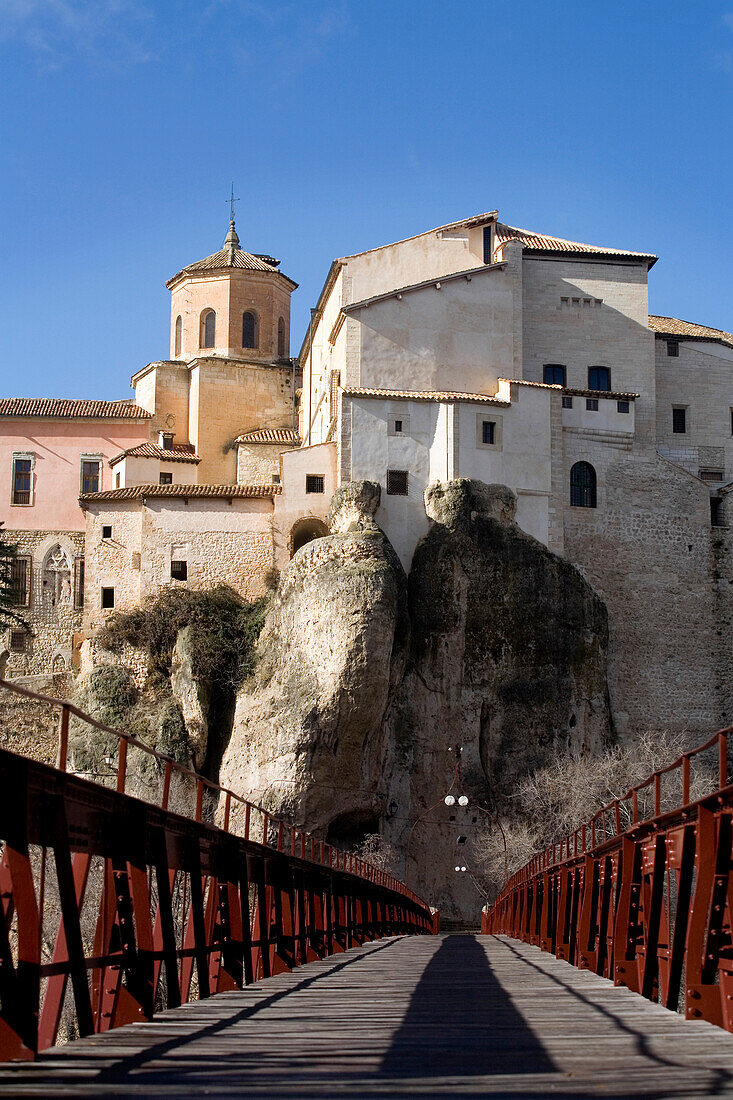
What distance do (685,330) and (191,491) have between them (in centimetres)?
2134

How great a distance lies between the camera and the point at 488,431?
50312 millimetres

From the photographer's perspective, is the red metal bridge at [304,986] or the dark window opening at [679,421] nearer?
the red metal bridge at [304,986]

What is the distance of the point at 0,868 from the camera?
30.9 ft

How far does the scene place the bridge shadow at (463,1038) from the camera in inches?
295

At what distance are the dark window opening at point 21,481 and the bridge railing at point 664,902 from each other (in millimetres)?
40211

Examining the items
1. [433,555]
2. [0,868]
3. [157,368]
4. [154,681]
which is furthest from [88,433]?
[0,868]

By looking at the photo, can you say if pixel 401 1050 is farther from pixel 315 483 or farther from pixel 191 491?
pixel 191 491

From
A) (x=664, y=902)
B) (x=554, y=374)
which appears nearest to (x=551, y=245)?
(x=554, y=374)

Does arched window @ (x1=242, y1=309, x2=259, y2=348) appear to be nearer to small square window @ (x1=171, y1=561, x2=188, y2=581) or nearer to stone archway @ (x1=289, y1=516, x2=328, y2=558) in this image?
stone archway @ (x1=289, y1=516, x2=328, y2=558)

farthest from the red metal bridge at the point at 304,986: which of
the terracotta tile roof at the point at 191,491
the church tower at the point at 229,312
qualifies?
the church tower at the point at 229,312

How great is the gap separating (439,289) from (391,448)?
6594 millimetres

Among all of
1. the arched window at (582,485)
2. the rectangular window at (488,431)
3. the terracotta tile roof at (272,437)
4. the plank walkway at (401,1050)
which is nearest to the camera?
the plank walkway at (401,1050)

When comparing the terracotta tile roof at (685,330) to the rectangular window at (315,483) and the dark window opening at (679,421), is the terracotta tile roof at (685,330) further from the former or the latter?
the rectangular window at (315,483)

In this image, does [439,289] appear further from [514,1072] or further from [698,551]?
[514,1072]
